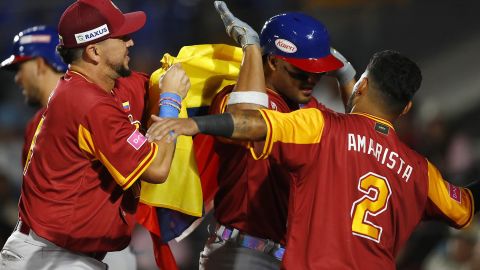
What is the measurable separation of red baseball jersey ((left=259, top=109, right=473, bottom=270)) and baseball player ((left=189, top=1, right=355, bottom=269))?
423mm

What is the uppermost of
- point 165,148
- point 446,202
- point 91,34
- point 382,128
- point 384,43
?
point 91,34

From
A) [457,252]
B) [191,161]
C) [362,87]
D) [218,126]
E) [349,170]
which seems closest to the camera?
[218,126]

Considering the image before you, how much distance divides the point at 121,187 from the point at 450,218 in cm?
162

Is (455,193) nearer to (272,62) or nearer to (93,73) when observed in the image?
(272,62)

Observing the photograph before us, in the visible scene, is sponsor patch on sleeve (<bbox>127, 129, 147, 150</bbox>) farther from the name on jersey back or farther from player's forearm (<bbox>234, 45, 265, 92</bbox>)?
the name on jersey back

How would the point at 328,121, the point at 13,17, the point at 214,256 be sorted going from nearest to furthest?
the point at 328,121
the point at 214,256
the point at 13,17

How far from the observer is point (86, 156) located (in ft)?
13.6

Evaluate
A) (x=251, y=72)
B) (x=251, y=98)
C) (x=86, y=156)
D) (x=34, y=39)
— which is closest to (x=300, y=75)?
(x=251, y=72)

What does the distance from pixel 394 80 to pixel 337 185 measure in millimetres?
570

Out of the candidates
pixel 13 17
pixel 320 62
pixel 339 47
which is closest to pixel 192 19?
pixel 339 47

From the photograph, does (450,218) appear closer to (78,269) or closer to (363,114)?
(363,114)

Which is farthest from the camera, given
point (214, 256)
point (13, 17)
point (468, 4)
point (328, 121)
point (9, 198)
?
point (13, 17)

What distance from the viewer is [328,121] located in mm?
3869

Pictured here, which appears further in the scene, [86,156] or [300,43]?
[300,43]
